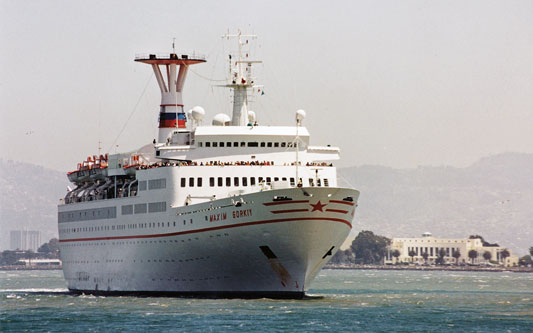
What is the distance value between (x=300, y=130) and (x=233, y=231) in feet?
33.9

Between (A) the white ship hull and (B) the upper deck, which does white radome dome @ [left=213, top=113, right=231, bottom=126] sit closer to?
(B) the upper deck

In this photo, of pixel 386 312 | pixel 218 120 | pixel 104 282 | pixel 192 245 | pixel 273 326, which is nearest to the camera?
pixel 273 326

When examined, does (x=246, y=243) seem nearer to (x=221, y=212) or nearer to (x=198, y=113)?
(x=221, y=212)

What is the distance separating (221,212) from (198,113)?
13288mm

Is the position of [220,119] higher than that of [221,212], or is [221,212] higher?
[220,119]

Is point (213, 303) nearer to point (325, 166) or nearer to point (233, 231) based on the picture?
point (233, 231)

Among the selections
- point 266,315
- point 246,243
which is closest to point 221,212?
point 246,243

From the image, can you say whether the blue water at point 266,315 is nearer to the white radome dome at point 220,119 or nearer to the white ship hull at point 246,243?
the white ship hull at point 246,243

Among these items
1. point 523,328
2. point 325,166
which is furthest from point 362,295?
point 523,328

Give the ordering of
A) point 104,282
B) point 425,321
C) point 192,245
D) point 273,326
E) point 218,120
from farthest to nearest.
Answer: point 104,282
point 218,120
point 192,245
point 425,321
point 273,326

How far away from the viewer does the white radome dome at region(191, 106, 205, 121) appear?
7900 centimetres

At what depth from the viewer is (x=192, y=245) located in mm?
70000

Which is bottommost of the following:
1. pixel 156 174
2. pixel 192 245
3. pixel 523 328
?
pixel 523 328

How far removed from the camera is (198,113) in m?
79.1
